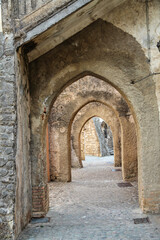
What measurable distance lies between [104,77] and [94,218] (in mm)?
2726

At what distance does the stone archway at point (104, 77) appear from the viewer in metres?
4.95

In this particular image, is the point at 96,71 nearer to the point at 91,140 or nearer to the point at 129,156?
the point at 129,156

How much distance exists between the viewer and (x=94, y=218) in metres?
4.94

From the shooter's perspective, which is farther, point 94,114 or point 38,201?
point 94,114

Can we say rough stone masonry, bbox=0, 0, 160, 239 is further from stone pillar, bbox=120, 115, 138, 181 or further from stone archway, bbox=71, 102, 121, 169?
stone archway, bbox=71, 102, 121, 169

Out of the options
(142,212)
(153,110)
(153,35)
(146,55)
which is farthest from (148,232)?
(153,35)

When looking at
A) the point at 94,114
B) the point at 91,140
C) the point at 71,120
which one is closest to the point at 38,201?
the point at 71,120

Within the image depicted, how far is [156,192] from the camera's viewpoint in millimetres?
4898

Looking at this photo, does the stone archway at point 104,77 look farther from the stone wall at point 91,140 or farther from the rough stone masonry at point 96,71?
the stone wall at point 91,140

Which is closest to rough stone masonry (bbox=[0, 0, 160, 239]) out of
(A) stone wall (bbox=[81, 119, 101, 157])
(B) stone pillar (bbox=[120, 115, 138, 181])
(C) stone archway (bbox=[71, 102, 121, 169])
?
(B) stone pillar (bbox=[120, 115, 138, 181])

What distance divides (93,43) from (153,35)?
114 cm

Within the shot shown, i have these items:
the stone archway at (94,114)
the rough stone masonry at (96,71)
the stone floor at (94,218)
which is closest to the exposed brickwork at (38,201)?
the rough stone masonry at (96,71)

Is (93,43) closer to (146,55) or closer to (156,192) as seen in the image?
(146,55)

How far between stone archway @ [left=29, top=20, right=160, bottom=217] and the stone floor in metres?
0.50
